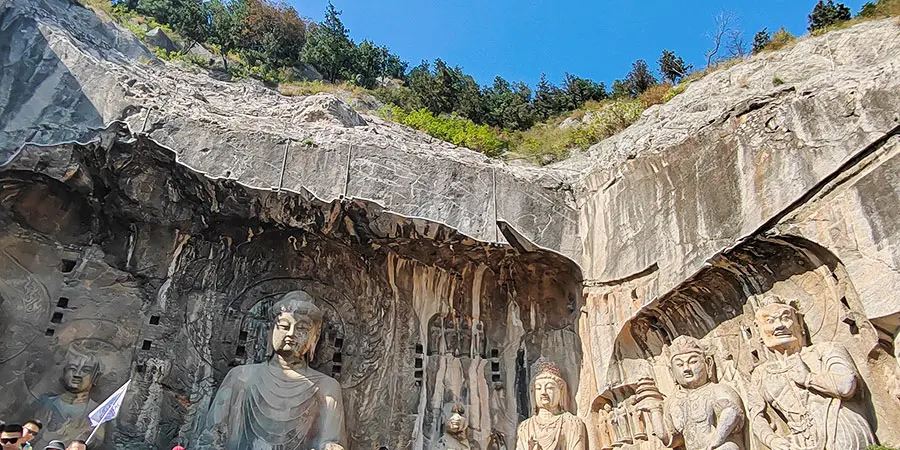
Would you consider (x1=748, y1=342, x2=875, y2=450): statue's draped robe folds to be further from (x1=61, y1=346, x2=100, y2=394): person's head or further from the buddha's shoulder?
(x1=61, y1=346, x2=100, y2=394): person's head

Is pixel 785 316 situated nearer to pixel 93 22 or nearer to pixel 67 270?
pixel 67 270

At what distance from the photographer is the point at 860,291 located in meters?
5.46

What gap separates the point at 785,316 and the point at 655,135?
247 centimetres

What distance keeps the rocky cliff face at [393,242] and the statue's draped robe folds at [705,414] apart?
0.21m

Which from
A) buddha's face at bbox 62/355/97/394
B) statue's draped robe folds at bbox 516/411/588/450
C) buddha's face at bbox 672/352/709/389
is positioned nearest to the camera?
buddha's face at bbox 672/352/709/389

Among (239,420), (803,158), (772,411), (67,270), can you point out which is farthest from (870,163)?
(67,270)

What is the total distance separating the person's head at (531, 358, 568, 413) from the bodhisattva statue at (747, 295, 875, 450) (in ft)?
6.38

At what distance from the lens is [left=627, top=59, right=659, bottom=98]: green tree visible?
20.6 m

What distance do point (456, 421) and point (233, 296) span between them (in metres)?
2.95

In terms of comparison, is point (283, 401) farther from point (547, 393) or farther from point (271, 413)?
point (547, 393)

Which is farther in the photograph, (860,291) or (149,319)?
(149,319)

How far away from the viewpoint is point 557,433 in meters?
7.21

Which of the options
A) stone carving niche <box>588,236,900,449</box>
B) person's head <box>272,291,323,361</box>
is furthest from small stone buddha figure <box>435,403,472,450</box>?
person's head <box>272,291,323,361</box>

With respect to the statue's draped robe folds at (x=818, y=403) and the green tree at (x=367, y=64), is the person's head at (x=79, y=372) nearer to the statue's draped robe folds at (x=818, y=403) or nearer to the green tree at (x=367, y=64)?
the statue's draped robe folds at (x=818, y=403)
